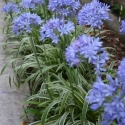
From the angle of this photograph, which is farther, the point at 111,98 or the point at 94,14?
the point at 94,14

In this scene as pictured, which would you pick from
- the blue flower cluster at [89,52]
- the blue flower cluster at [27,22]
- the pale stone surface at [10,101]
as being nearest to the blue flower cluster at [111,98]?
the blue flower cluster at [89,52]

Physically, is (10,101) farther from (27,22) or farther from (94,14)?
(94,14)

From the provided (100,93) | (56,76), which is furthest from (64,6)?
(100,93)

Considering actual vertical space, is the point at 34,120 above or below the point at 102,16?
below

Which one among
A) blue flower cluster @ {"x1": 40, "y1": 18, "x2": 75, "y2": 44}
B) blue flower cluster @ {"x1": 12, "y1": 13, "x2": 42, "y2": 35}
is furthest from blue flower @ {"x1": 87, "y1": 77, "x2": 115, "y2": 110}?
blue flower cluster @ {"x1": 12, "y1": 13, "x2": 42, "y2": 35}

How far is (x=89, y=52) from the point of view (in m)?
1.63

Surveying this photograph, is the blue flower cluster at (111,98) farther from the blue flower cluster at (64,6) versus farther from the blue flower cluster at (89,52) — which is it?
the blue flower cluster at (64,6)

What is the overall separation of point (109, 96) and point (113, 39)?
339cm

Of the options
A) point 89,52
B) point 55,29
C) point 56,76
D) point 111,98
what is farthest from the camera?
point 56,76

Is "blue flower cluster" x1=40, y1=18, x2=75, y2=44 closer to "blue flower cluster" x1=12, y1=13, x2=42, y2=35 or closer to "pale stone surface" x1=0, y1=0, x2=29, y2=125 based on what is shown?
"blue flower cluster" x1=12, y1=13, x2=42, y2=35

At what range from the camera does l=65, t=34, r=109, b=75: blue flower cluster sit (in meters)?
1.63

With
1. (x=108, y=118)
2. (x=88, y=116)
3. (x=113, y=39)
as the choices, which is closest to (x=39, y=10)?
(x=113, y=39)

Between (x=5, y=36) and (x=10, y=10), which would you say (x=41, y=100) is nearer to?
(x=10, y=10)

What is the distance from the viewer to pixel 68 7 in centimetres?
256
